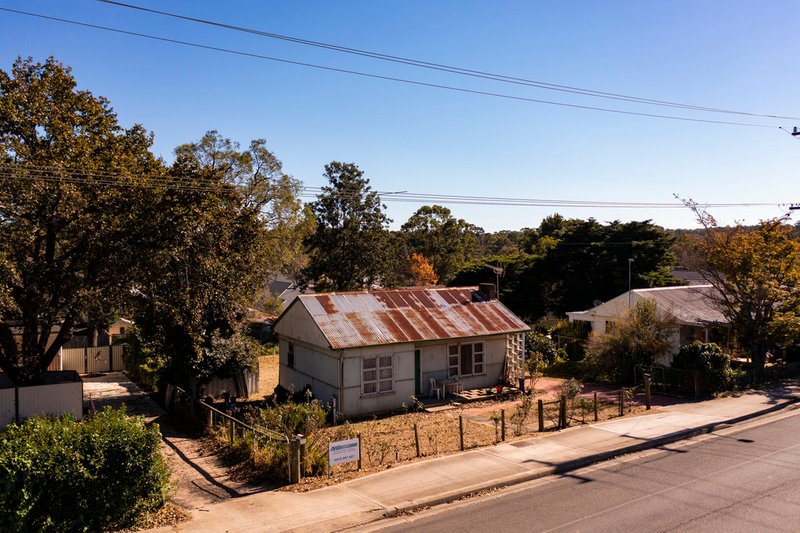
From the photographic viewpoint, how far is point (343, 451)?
13523mm

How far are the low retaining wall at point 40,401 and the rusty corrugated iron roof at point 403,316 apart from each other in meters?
8.28

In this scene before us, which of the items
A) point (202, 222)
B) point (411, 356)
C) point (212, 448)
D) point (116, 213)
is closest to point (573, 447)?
point (411, 356)

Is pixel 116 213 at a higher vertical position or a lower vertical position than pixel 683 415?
higher

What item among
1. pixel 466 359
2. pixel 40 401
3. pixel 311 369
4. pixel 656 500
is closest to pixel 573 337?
pixel 466 359

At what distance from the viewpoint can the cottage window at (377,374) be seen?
68.1 ft

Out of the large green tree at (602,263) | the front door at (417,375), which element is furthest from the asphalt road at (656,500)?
the large green tree at (602,263)

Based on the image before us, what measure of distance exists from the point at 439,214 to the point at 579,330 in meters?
46.7

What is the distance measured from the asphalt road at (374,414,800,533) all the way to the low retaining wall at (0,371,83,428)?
12802 millimetres

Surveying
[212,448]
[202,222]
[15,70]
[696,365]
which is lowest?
[212,448]

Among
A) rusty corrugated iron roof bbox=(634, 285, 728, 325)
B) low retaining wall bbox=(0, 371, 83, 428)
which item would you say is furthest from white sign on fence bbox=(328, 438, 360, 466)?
rusty corrugated iron roof bbox=(634, 285, 728, 325)

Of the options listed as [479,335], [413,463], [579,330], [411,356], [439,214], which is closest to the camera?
[413,463]

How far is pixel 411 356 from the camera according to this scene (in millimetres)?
21922

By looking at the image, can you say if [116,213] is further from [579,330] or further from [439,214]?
[439,214]

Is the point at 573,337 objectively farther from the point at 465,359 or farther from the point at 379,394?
the point at 379,394
